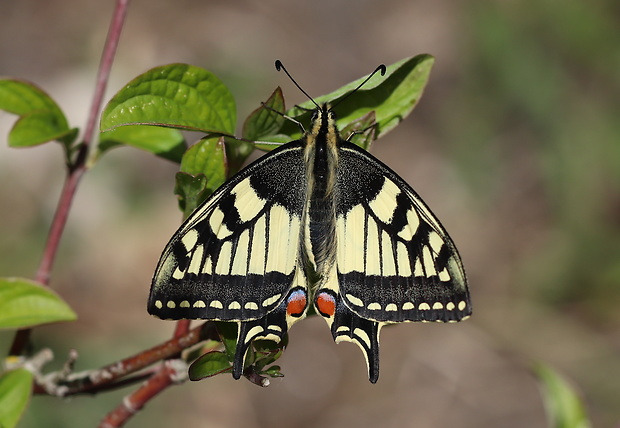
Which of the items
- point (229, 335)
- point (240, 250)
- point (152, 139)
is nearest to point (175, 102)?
point (152, 139)

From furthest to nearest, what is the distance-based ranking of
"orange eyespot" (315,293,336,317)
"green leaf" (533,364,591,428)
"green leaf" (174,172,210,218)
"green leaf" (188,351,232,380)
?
"green leaf" (533,364,591,428) < "orange eyespot" (315,293,336,317) < "green leaf" (174,172,210,218) < "green leaf" (188,351,232,380)

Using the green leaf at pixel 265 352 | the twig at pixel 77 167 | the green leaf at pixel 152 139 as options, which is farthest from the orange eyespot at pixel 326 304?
the twig at pixel 77 167

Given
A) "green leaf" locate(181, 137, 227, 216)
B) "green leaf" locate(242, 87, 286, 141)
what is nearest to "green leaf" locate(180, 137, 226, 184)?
"green leaf" locate(181, 137, 227, 216)

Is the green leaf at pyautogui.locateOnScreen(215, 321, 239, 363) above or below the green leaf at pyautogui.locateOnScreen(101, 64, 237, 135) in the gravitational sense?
below

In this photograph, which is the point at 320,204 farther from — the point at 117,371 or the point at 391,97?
the point at 117,371

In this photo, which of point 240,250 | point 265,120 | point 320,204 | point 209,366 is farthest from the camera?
point 320,204

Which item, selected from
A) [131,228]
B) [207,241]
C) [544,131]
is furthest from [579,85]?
[207,241]

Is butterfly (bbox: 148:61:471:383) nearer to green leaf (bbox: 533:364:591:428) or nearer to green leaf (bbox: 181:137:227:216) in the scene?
green leaf (bbox: 181:137:227:216)
